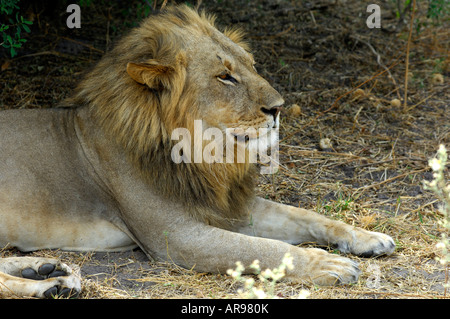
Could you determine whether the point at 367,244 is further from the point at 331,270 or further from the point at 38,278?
the point at 38,278

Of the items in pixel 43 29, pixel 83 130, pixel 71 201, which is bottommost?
pixel 71 201

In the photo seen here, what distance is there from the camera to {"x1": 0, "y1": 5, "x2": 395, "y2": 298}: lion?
366cm

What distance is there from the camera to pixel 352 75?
6992mm

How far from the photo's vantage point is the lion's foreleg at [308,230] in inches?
154

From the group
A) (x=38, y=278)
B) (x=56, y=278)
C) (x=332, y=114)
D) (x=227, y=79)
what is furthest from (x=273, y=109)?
(x=332, y=114)

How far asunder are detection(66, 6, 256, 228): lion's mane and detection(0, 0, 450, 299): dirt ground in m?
0.40

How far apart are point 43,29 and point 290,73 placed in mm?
2860

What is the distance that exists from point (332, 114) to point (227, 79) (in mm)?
2738

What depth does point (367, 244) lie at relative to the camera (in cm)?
391

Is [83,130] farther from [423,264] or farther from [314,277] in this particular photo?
[423,264]

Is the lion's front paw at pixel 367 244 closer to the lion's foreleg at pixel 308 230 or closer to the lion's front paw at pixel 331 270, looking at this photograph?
the lion's foreleg at pixel 308 230

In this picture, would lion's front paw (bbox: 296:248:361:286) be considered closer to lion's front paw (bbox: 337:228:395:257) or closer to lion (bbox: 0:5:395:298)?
lion (bbox: 0:5:395:298)

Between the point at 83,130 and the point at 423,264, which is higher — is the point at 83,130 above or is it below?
above

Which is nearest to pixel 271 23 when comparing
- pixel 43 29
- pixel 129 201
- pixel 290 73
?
pixel 290 73
